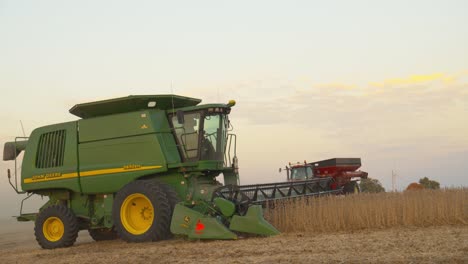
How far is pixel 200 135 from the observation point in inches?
393

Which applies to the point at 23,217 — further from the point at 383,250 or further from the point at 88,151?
the point at 383,250

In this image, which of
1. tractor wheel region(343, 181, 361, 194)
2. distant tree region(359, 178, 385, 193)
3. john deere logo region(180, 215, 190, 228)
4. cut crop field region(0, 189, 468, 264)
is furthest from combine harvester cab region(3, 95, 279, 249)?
distant tree region(359, 178, 385, 193)

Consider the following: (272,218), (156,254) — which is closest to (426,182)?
(272,218)

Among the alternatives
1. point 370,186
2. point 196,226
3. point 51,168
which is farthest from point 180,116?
point 370,186

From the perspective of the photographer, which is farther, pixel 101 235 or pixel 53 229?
pixel 101 235

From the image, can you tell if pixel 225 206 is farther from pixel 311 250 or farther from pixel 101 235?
pixel 101 235

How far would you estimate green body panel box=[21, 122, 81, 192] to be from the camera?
11062mm

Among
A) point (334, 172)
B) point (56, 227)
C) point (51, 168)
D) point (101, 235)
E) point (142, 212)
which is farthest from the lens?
point (334, 172)

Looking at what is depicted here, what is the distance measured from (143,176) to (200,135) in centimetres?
137

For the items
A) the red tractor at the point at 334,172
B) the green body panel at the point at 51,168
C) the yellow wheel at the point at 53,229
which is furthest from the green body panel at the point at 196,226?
the red tractor at the point at 334,172

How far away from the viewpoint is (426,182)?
23.3 meters

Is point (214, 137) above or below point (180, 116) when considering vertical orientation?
below

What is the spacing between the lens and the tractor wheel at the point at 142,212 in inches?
364

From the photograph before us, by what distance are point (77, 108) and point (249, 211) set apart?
4.74 m
